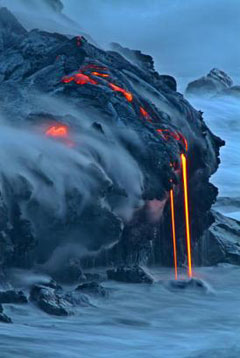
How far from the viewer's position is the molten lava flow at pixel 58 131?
69.5 feet

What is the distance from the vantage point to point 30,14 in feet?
104

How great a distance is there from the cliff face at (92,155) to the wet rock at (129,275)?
63 centimetres

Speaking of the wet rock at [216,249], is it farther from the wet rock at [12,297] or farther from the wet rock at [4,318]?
the wet rock at [4,318]

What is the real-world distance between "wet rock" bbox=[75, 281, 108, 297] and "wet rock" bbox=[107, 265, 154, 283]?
1.40 metres

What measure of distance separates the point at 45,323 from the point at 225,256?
925 cm

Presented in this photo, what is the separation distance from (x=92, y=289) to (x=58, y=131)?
4.07 metres

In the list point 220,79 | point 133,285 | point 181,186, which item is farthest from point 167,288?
point 220,79

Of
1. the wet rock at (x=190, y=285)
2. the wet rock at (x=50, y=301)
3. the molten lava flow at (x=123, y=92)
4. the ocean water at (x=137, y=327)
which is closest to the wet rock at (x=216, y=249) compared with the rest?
the wet rock at (x=190, y=285)

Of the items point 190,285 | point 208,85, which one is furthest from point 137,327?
point 208,85

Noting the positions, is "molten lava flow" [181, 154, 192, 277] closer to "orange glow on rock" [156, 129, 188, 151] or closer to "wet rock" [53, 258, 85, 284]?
"orange glow on rock" [156, 129, 188, 151]

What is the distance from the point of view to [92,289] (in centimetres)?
1891

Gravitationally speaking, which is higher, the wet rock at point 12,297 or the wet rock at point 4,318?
the wet rock at point 12,297

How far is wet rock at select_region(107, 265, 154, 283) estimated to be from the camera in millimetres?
20375

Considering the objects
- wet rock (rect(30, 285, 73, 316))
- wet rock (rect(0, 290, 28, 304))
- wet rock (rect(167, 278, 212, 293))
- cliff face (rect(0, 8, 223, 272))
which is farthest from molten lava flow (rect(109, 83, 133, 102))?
wet rock (rect(0, 290, 28, 304))
